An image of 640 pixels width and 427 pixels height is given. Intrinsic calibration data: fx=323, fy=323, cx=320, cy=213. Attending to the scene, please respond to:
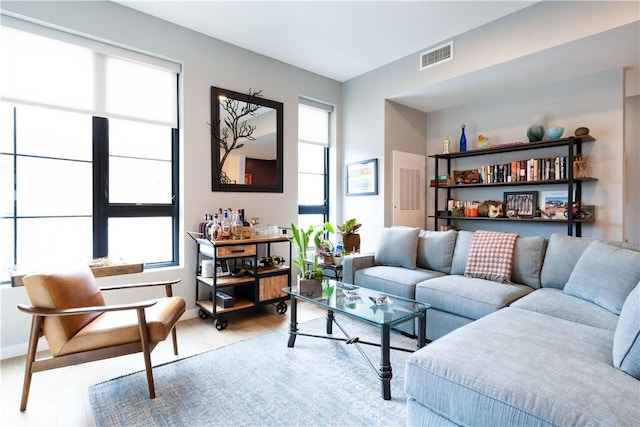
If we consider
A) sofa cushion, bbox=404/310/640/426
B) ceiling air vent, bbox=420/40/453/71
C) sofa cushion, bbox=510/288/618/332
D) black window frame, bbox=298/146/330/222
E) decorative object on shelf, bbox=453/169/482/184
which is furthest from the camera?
black window frame, bbox=298/146/330/222

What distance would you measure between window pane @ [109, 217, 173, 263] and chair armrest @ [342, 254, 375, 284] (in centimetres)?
180

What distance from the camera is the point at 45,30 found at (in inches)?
101

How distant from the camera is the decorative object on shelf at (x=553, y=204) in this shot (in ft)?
11.1

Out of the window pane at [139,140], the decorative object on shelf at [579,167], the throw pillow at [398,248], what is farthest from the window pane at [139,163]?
the decorative object on shelf at [579,167]

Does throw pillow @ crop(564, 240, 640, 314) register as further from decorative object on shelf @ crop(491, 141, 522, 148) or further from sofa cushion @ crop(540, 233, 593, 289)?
decorative object on shelf @ crop(491, 141, 522, 148)

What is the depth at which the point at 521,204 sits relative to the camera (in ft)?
12.2

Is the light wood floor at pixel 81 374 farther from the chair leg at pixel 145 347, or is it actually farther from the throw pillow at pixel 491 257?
the throw pillow at pixel 491 257

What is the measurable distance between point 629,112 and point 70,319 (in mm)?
6378

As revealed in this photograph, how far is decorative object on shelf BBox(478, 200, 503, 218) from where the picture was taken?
3.83 meters

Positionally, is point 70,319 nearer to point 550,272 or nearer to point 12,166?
point 12,166

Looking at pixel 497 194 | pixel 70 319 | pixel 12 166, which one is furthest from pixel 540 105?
pixel 12 166

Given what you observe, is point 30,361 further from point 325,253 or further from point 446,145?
point 446,145

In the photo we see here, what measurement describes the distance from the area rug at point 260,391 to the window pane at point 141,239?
1.24 meters

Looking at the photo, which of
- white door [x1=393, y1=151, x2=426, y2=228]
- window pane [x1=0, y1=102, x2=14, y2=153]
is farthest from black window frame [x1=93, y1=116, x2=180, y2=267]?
white door [x1=393, y1=151, x2=426, y2=228]
